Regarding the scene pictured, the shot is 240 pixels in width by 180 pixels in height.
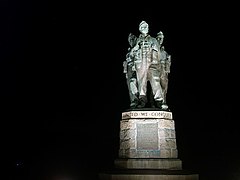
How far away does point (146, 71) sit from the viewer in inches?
490

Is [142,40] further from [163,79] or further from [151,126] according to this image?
[151,126]

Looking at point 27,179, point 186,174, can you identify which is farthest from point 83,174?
point 186,174

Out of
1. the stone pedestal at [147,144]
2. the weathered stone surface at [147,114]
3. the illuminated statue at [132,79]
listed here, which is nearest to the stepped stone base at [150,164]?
the stone pedestal at [147,144]

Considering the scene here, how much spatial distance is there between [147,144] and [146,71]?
259 cm

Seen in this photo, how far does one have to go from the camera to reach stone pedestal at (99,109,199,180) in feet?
37.0

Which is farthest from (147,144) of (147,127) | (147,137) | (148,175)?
(148,175)

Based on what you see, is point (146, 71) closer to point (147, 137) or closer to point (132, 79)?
point (132, 79)

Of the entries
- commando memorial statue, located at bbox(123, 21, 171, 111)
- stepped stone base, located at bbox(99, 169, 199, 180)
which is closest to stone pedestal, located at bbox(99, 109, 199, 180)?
stepped stone base, located at bbox(99, 169, 199, 180)

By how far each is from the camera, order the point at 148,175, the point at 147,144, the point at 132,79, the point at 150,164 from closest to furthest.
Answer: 1. the point at 148,175
2. the point at 150,164
3. the point at 147,144
4. the point at 132,79

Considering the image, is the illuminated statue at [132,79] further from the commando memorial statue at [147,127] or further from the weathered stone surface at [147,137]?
the weathered stone surface at [147,137]

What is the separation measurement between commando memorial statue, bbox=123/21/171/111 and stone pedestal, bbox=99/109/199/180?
61 cm

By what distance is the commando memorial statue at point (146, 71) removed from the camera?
12461 mm

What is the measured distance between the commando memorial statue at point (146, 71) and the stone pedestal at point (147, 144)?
0.61 metres

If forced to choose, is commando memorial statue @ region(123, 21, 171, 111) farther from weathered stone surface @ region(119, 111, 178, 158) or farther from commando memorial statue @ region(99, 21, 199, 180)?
weathered stone surface @ region(119, 111, 178, 158)
